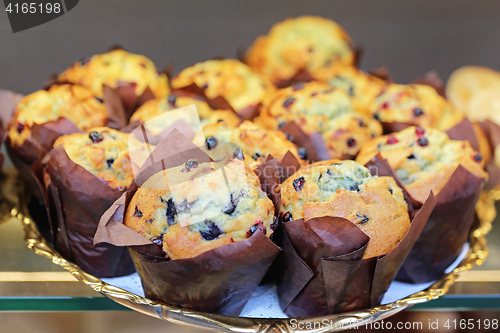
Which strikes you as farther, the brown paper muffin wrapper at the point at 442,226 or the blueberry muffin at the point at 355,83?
the blueberry muffin at the point at 355,83

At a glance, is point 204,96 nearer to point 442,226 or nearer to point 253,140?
point 253,140

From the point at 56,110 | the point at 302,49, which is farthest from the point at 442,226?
the point at 56,110

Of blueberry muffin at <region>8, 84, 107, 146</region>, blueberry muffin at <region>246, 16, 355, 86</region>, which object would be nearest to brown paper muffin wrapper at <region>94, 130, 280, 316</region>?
blueberry muffin at <region>8, 84, 107, 146</region>

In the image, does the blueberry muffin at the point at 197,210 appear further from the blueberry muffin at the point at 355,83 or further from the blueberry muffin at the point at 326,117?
the blueberry muffin at the point at 355,83

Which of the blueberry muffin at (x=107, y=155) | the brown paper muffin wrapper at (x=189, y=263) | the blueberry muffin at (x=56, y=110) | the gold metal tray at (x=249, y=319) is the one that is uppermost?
the blueberry muffin at (x=56, y=110)

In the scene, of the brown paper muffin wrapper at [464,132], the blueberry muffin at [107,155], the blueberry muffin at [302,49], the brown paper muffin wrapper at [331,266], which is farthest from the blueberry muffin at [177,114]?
the brown paper muffin wrapper at [464,132]

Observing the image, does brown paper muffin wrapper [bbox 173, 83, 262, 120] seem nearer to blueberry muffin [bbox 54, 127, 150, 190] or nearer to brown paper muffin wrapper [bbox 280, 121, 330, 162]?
brown paper muffin wrapper [bbox 280, 121, 330, 162]
